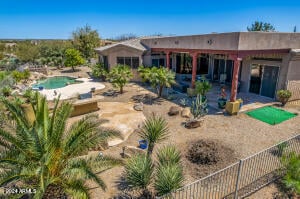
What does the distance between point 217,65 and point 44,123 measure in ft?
70.8

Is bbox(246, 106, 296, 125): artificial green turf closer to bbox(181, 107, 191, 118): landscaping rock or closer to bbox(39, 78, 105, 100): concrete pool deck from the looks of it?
bbox(181, 107, 191, 118): landscaping rock

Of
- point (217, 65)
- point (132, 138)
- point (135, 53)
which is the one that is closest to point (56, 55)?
point (135, 53)

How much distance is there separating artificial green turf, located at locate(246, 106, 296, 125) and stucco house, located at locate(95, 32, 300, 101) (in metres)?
2.12

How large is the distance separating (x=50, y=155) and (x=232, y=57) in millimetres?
12340

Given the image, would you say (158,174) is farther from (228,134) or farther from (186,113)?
(186,113)

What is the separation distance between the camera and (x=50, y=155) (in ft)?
18.0

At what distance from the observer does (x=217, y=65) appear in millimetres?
23938

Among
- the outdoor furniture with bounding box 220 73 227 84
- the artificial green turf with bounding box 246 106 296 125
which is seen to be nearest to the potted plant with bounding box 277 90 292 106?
the artificial green turf with bounding box 246 106 296 125

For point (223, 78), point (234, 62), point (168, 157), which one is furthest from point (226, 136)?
point (223, 78)

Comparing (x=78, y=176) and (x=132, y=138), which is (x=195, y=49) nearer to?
(x=132, y=138)

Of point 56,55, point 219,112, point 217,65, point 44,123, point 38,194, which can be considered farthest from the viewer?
point 56,55

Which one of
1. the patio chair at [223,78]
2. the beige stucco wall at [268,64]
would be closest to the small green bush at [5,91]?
the patio chair at [223,78]

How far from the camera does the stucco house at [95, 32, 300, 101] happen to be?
1375 cm

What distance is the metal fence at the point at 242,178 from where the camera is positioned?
22.3 ft
